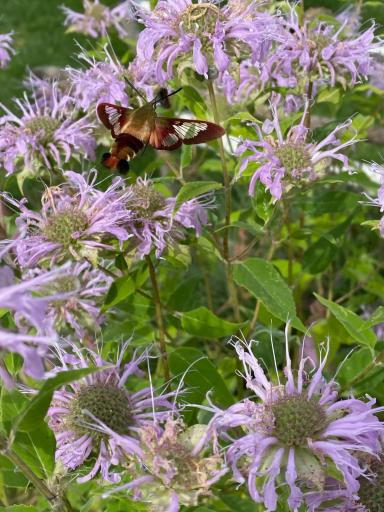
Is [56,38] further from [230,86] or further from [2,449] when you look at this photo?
[2,449]

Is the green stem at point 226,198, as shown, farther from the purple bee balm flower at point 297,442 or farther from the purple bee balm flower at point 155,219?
the purple bee balm flower at point 297,442

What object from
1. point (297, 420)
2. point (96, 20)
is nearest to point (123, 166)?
point (297, 420)

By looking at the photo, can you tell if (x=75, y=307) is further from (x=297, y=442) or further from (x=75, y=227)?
(x=297, y=442)

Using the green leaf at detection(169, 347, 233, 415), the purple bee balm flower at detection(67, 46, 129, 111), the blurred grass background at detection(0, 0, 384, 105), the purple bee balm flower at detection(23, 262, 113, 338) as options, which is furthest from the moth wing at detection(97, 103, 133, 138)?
the blurred grass background at detection(0, 0, 384, 105)

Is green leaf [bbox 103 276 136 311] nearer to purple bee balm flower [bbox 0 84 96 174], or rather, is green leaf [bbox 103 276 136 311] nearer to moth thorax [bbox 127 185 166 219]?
moth thorax [bbox 127 185 166 219]

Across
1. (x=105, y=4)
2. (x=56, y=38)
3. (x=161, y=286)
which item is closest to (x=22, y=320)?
(x=161, y=286)

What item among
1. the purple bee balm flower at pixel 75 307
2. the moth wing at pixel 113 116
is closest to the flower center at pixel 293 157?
the moth wing at pixel 113 116
